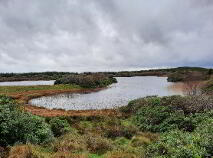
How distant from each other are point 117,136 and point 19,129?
7217mm

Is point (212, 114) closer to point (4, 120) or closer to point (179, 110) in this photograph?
point (179, 110)

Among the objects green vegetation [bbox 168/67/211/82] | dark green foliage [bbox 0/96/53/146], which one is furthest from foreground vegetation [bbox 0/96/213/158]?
green vegetation [bbox 168/67/211/82]

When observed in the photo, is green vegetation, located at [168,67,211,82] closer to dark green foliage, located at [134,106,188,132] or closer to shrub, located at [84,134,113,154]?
dark green foliage, located at [134,106,188,132]

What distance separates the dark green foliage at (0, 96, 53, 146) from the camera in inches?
533

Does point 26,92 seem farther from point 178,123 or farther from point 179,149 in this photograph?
point 179,149

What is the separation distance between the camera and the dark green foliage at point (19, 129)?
44.4ft

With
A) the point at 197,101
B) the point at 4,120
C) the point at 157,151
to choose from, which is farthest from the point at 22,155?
the point at 197,101

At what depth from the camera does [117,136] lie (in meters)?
18.9

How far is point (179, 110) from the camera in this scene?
22.6m

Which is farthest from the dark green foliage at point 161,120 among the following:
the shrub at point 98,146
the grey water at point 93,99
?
the grey water at point 93,99

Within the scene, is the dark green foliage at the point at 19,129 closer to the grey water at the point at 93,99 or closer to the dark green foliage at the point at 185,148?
the dark green foliage at the point at 185,148

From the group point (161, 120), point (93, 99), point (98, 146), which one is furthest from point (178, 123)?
point (93, 99)

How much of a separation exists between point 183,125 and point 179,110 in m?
3.18

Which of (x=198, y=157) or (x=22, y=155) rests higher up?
(x=198, y=157)
